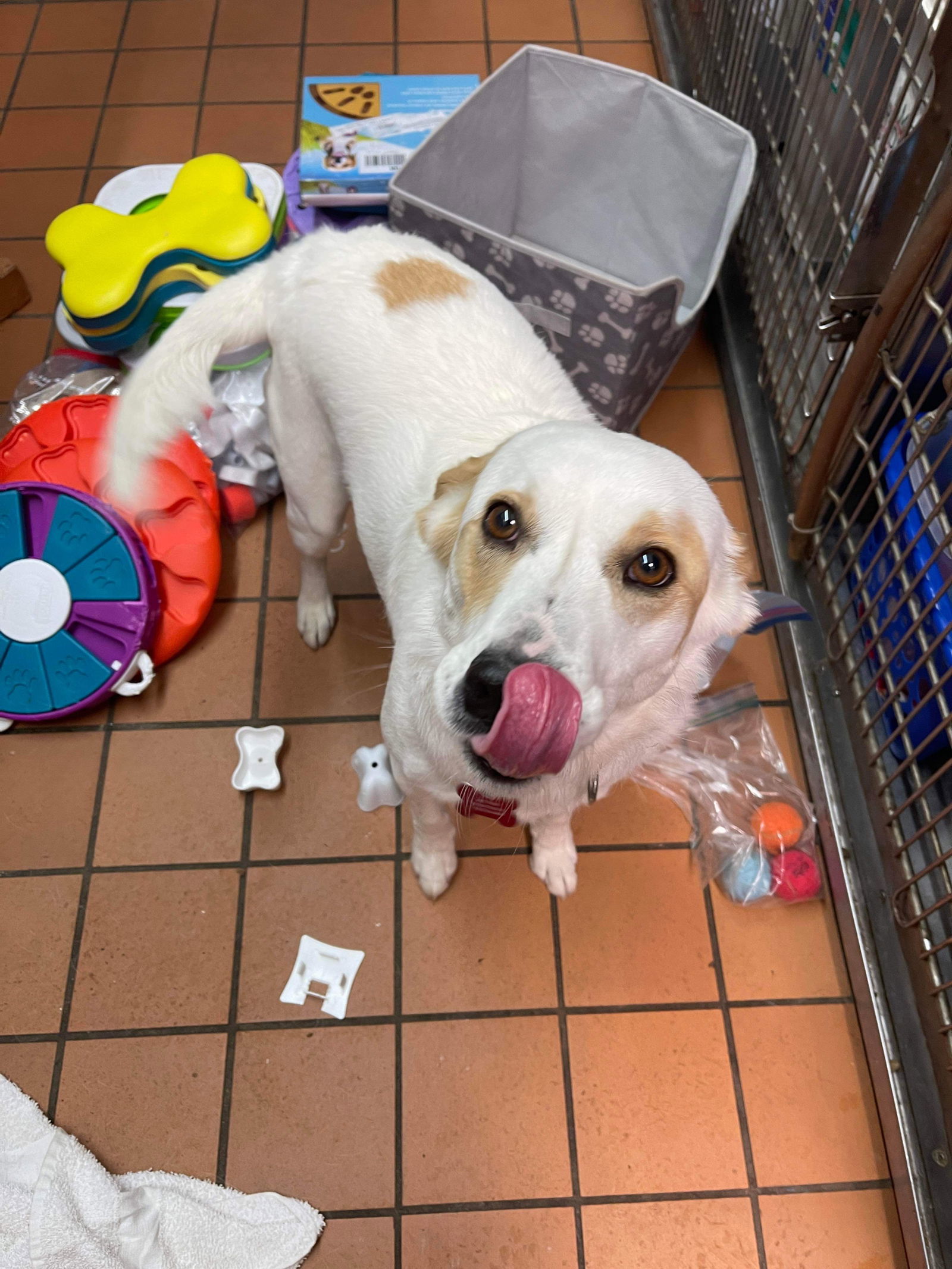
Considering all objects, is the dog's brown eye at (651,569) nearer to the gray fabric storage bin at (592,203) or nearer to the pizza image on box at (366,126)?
the gray fabric storage bin at (592,203)

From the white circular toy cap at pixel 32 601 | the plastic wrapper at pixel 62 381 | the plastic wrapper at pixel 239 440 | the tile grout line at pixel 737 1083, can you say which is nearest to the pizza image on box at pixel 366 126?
the plastic wrapper at pixel 239 440

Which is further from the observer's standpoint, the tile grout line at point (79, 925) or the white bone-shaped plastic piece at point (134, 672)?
A: the white bone-shaped plastic piece at point (134, 672)

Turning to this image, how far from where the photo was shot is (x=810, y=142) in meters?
2.14

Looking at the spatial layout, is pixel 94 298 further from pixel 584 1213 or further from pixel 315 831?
pixel 584 1213

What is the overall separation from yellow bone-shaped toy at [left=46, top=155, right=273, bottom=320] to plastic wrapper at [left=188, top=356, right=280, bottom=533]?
0.32m

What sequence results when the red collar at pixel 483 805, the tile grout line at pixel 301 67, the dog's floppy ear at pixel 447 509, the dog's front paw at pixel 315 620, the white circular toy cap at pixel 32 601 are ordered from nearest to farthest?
the dog's floppy ear at pixel 447 509, the red collar at pixel 483 805, the white circular toy cap at pixel 32 601, the dog's front paw at pixel 315 620, the tile grout line at pixel 301 67

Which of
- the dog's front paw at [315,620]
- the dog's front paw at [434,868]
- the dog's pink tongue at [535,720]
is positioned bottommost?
the dog's front paw at [434,868]

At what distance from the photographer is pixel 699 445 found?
2.63 m

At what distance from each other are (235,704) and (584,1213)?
4.46ft

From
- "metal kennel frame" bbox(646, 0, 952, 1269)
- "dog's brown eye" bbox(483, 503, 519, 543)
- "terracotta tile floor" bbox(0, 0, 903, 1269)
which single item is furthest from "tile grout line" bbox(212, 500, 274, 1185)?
"metal kennel frame" bbox(646, 0, 952, 1269)

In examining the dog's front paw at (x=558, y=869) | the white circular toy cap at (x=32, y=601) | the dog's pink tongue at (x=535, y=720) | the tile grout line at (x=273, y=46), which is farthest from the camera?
the tile grout line at (x=273, y=46)

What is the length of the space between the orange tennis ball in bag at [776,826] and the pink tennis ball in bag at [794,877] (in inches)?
1.1

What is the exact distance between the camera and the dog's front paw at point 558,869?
1.96 meters

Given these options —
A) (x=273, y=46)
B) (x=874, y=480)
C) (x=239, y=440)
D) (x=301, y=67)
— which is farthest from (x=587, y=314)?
(x=273, y=46)
